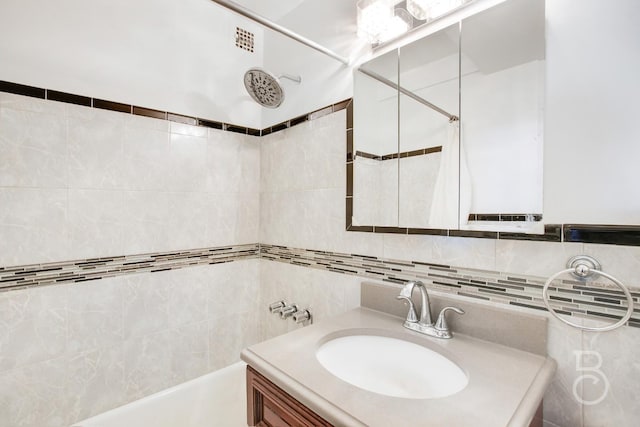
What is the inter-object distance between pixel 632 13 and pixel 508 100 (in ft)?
1.05

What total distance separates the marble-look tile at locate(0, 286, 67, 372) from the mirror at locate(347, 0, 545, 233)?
140 centimetres

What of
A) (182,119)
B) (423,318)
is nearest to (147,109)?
(182,119)

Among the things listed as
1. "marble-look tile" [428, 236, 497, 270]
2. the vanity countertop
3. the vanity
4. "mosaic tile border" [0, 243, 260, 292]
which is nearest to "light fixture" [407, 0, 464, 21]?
"marble-look tile" [428, 236, 497, 270]

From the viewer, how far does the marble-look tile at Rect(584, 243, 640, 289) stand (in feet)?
2.45

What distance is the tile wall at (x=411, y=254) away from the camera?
30.5 inches

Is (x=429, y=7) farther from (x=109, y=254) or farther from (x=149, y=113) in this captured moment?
A: (x=109, y=254)

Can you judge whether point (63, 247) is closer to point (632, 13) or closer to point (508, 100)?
point (508, 100)

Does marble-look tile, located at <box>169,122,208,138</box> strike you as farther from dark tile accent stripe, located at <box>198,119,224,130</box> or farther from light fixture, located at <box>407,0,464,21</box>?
light fixture, located at <box>407,0,464,21</box>

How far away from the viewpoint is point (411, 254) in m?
1.19

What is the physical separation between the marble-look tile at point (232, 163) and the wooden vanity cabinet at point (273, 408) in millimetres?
1189

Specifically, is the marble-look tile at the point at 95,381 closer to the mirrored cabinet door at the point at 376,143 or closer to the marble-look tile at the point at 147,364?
the marble-look tile at the point at 147,364

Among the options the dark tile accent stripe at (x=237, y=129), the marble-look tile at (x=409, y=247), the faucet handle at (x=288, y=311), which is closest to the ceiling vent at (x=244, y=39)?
the dark tile accent stripe at (x=237, y=129)

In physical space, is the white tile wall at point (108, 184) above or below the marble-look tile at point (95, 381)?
above

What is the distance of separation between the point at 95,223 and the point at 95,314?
0.44m
